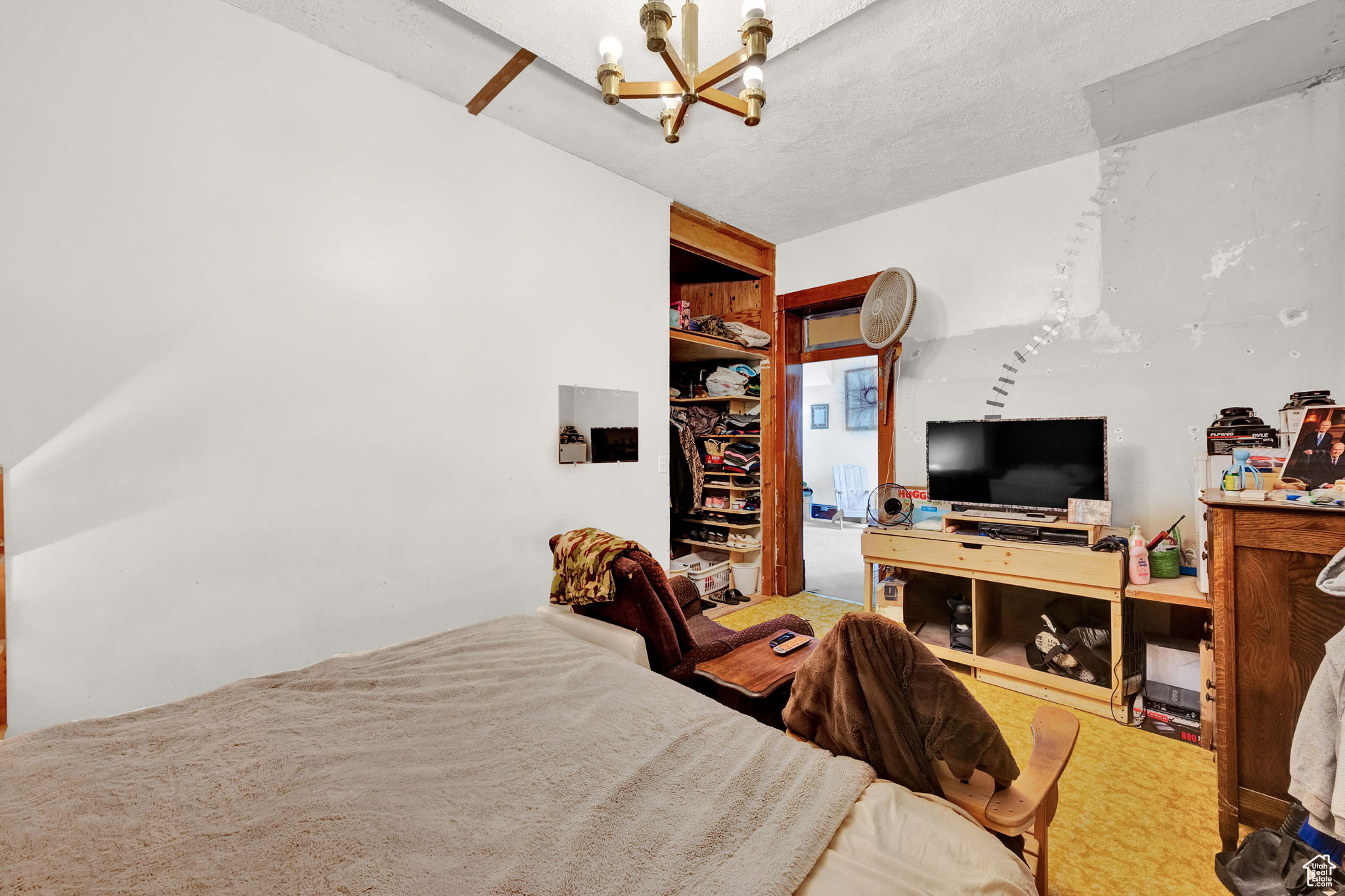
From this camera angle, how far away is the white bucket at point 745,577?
425 centimetres

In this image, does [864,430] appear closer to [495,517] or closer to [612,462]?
[612,462]

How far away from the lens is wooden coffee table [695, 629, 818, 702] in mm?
1703

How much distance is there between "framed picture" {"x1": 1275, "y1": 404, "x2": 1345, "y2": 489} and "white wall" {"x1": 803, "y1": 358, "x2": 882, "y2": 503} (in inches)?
215

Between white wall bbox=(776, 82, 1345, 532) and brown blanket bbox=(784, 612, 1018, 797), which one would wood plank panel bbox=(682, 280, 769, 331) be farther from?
brown blanket bbox=(784, 612, 1018, 797)

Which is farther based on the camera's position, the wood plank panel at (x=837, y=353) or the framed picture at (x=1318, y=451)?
the wood plank panel at (x=837, y=353)

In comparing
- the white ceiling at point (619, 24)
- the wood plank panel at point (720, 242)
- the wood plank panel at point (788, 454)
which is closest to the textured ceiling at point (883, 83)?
the white ceiling at point (619, 24)

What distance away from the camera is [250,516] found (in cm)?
201

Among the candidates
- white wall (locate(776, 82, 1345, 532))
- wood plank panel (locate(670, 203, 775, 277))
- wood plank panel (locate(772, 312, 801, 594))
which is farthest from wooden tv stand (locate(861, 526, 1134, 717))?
wood plank panel (locate(670, 203, 775, 277))

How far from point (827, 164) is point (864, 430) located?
4751mm

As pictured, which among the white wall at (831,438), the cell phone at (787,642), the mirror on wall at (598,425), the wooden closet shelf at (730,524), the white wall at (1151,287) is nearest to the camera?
the cell phone at (787,642)

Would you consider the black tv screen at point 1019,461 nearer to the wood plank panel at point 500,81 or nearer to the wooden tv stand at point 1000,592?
the wooden tv stand at point 1000,592

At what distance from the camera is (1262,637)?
1.63 metres

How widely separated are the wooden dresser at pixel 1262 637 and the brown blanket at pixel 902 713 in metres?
1.12

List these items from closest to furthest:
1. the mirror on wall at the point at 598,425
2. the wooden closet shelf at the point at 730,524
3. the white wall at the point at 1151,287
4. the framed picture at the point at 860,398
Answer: the white wall at the point at 1151,287
the mirror on wall at the point at 598,425
the wooden closet shelf at the point at 730,524
the framed picture at the point at 860,398
